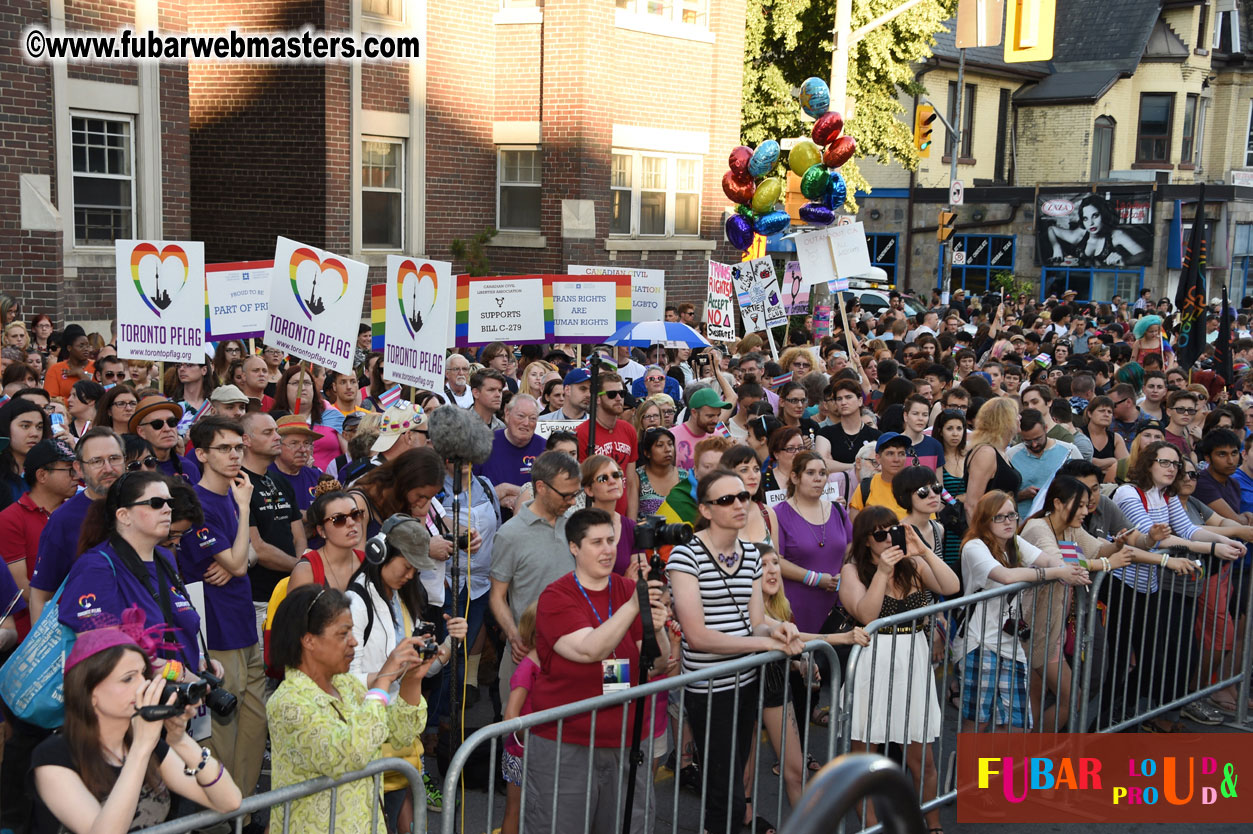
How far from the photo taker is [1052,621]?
641 cm

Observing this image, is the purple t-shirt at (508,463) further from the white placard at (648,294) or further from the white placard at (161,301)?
the white placard at (648,294)

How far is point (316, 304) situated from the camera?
28.1 feet

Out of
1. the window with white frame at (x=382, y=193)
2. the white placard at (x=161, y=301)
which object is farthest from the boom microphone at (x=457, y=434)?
the window with white frame at (x=382, y=193)

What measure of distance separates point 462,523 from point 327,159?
12.7m

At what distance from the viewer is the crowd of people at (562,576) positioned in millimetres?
4172

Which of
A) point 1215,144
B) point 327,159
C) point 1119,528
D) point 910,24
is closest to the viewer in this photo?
point 1119,528

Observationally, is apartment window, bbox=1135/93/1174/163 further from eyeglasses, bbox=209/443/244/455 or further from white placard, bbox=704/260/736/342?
eyeglasses, bbox=209/443/244/455

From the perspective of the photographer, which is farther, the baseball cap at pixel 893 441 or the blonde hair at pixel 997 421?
the blonde hair at pixel 997 421

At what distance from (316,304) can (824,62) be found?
19.7 meters

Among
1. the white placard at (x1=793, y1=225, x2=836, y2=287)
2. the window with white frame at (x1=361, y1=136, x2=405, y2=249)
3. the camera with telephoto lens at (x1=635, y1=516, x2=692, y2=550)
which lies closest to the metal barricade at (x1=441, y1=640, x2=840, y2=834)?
the camera with telephoto lens at (x1=635, y1=516, x2=692, y2=550)

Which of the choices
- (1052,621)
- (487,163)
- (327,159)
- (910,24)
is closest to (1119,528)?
(1052,621)

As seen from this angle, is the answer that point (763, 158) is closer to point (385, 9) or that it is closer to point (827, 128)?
point (827, 128)

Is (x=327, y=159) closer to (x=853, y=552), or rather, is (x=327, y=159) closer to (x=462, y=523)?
(x=462, y=523)

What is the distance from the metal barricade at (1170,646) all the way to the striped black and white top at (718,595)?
85.7 inches
